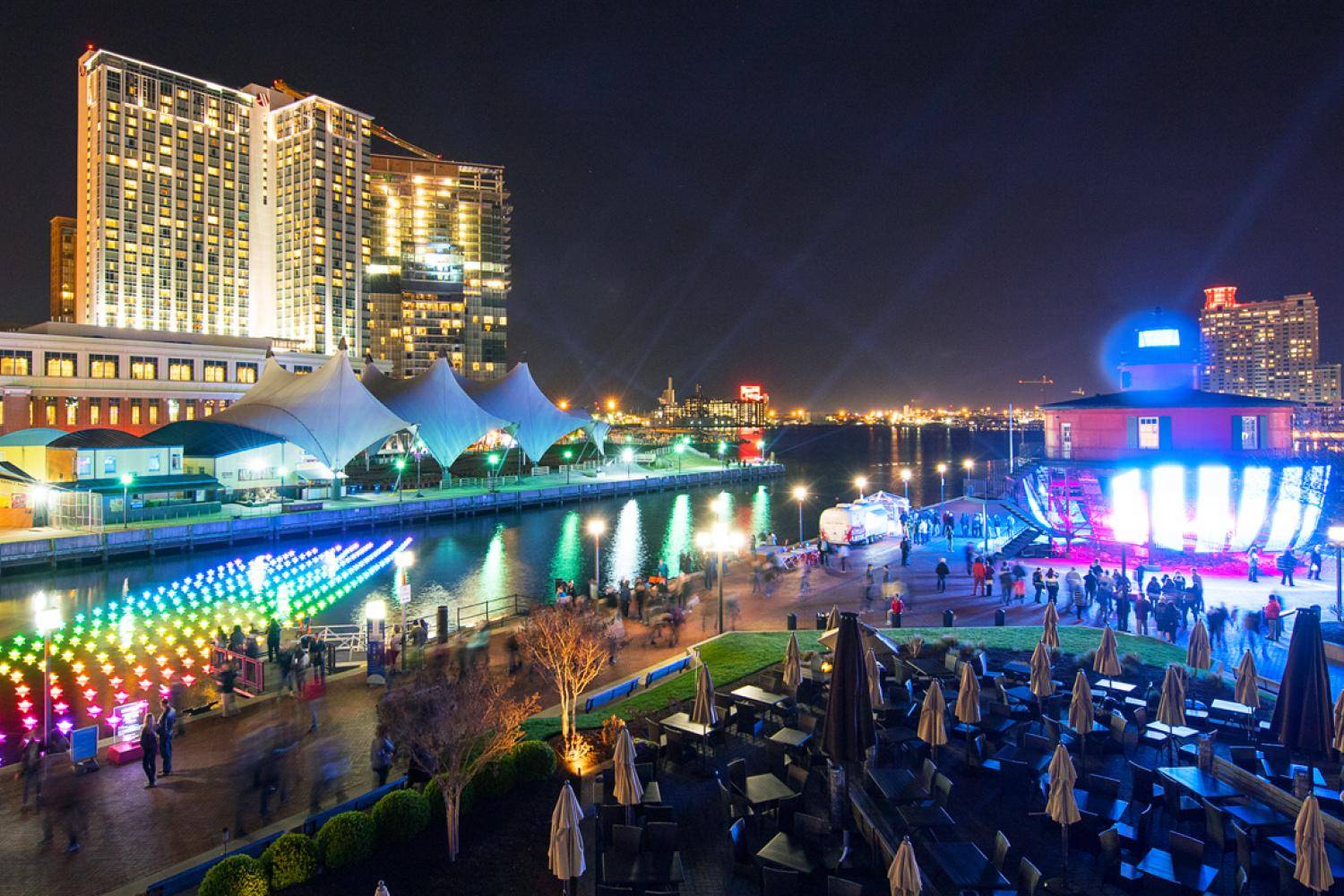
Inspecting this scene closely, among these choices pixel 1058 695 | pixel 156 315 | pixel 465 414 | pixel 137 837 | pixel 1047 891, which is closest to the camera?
pixel 1047 891

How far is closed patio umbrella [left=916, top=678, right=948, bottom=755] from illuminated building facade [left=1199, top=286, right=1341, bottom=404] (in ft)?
609

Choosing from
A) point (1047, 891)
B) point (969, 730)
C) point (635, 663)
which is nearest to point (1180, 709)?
point (969, 730)

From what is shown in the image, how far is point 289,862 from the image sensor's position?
8703 millimetres

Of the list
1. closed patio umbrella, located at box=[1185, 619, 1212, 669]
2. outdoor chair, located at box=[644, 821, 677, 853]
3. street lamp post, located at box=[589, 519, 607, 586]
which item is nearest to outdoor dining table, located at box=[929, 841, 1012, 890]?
outdoor chair, located at box=[644, 821, 677, 853]

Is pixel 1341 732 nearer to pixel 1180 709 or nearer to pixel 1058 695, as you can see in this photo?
pixel 1180 709

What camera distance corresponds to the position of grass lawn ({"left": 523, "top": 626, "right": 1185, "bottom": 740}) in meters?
14.4

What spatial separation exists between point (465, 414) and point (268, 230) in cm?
7849

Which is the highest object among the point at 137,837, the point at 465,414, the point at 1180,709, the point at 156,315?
the point at 156,315

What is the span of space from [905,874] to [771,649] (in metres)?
10.9

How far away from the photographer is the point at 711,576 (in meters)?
26.0

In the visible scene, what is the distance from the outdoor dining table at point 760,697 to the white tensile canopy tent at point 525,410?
55.0 meters

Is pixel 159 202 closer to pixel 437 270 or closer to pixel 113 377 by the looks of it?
pixel 437 270

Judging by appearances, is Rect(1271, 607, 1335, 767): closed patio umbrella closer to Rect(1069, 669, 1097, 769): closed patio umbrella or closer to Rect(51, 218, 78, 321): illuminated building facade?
Rect(1069, 669, 1097, 769): closed patio umbrella

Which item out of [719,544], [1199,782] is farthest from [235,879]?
[719,544]
